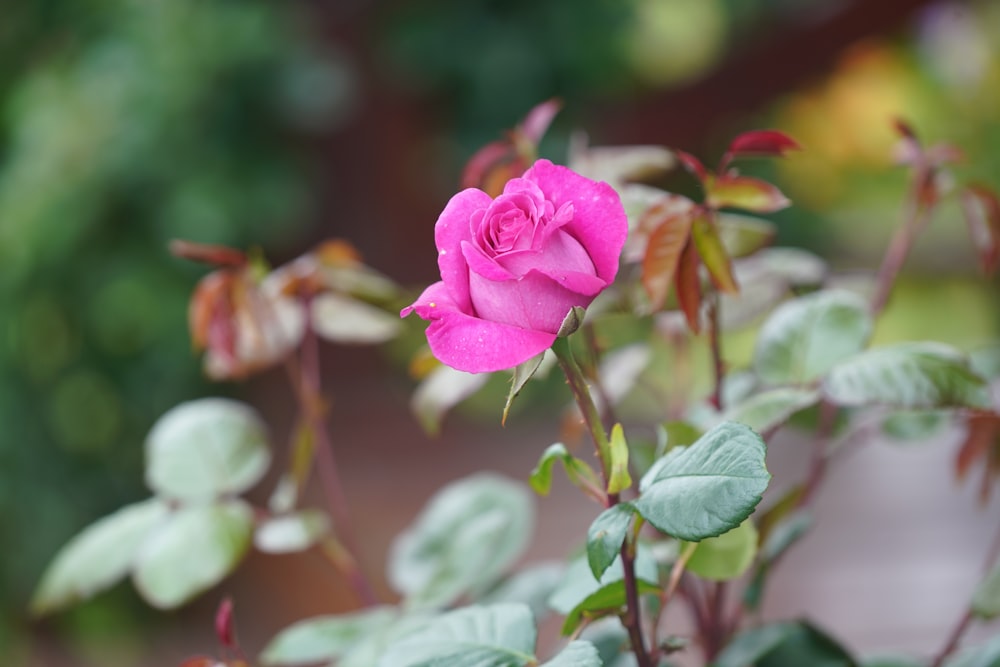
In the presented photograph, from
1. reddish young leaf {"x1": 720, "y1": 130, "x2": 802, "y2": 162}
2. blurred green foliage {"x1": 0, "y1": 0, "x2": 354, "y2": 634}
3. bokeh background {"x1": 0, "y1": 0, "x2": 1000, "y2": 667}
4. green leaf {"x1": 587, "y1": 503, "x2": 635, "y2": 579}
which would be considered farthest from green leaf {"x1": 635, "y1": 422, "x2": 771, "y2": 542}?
blurred green foliage {"x1": 0, "y1": 0, "x2": 354, "y2": 634}

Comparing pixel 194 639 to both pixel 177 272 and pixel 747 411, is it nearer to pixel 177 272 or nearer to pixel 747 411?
pixel 177 272

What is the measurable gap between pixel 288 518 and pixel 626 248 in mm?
237

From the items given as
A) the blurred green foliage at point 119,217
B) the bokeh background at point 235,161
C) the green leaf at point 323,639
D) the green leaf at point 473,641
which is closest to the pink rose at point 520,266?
the green leaf at point 473,641

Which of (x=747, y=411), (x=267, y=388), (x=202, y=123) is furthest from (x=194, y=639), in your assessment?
(x=747, y=411)

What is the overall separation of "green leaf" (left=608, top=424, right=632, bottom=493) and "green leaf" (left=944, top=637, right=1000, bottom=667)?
0.59ft

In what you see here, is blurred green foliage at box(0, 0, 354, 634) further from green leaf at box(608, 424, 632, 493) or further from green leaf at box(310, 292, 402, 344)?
green leaf at box(608, 424, 632, 493)

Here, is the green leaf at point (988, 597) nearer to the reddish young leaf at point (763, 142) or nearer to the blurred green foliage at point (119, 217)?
the reddish young leaf at point (763, 142)

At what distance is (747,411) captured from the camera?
347 mm

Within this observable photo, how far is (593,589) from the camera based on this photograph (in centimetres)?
32

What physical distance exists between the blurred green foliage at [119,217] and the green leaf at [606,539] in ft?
4.70

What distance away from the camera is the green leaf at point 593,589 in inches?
12.1

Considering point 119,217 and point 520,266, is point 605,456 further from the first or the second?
point 119,217

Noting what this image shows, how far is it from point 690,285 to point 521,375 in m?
0.09

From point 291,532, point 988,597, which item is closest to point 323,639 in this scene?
point 291,532
